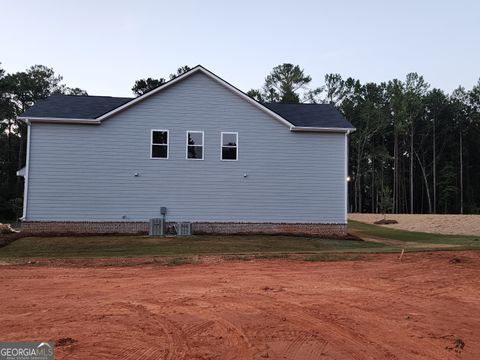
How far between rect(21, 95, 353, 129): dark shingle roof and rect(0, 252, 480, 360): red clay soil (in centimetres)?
1068

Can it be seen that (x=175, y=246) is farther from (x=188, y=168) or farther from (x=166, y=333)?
(x=166, y=333)

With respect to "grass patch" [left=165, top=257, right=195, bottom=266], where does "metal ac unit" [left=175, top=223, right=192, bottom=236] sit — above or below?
above

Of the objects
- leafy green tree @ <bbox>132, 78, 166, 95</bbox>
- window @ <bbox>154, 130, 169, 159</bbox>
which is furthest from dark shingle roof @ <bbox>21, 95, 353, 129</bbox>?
leafy green tree @ <bbox>132, 78, 166, 95</bbox>

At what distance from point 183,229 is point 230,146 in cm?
463

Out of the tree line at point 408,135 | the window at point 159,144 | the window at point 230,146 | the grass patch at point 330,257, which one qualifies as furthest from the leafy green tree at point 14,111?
the grass patch at point 330,257

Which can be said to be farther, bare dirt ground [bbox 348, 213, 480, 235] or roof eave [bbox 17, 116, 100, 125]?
bare dirt ground [bbox 348, 213, 480, 235]

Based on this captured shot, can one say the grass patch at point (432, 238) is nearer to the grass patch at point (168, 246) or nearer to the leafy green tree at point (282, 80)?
the grass patch at point (168, 246)

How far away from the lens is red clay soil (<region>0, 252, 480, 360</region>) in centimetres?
498

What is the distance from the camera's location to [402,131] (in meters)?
61.5

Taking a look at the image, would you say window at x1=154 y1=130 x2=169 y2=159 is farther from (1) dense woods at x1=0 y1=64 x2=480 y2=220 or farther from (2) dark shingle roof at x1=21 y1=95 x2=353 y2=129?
(1) dense woods at x1=0 y1=64 x2=480 y2=220

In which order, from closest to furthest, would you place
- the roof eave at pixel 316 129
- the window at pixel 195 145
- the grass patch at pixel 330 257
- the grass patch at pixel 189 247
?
the grass patch at pixel 330 257, the grass patch at pixel 189 247, the window at pixel 195 145, the roof eave at pixel 316 129

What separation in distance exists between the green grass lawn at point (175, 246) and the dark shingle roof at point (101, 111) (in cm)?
587

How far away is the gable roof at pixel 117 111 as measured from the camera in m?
19.6
